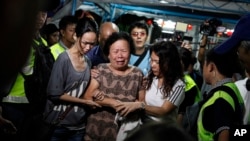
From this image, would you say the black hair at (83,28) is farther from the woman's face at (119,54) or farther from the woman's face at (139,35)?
the woman's face at (139,35)

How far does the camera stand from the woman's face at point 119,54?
8.28 ft

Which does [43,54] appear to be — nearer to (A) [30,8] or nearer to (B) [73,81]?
(B) [73,81]

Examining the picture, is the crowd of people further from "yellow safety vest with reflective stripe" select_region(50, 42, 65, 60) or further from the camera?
the camera

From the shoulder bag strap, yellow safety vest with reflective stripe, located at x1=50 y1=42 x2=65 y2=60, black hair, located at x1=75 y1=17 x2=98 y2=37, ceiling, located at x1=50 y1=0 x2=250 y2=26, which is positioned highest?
ceiling, located at x1=50 y1=0 x2=250 y2=26

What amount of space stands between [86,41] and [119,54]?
0.40 m

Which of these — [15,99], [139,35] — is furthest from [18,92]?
[139,35]

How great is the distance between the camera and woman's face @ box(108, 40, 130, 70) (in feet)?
8.28

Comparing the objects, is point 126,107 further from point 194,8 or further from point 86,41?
point 194,8

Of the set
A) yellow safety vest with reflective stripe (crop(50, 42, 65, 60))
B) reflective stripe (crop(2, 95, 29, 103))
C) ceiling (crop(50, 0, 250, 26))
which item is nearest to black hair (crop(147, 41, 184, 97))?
reflective stripe (crop(2, 95, 29, 103))

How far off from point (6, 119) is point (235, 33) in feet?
6.13

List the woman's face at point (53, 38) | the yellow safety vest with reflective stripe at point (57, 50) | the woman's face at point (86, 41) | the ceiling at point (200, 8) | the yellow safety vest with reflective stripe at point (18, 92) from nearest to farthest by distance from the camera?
the yellow safety vest with reflective stripe at point (18, 92) → the woman's face at point (86, 41) → the yellow safety vest with reflective stripe at point (57, 50) → the woman's face at point (53, 38) → the ceiling at point (200, 8)

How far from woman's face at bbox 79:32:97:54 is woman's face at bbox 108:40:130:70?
284mm

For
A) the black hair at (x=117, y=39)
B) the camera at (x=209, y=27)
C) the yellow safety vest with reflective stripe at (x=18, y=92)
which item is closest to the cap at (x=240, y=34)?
the black hair at (x=117, y=39)

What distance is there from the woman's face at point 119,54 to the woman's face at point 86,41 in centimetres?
28
